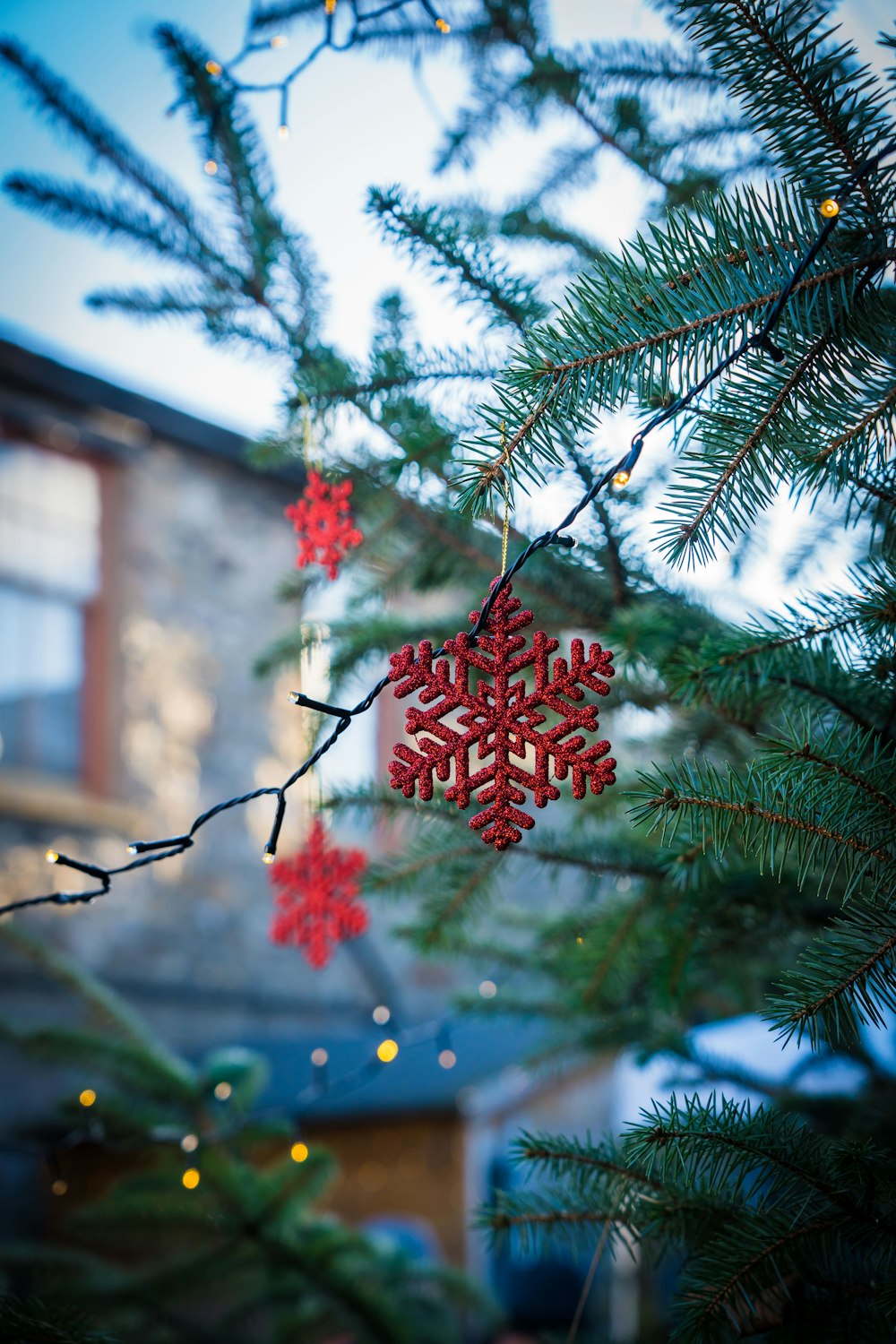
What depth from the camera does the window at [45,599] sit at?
14.9 ft

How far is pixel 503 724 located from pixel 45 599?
13.5ft

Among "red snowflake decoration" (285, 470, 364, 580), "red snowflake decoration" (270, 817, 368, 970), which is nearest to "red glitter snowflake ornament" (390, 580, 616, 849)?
"red snowflake decoration" (285, 470, 364, 580)

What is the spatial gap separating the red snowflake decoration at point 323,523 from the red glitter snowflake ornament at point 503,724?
0.39 m

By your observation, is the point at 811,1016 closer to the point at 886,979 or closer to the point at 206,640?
the point at 886,979

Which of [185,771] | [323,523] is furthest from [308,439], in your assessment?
[185,771]

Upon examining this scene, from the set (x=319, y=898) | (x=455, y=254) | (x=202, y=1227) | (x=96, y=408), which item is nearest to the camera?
(x=455, y=254)

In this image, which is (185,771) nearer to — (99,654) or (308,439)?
(99,654)

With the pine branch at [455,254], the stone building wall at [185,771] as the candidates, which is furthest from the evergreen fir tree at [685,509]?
the stone building wall at [185,771]

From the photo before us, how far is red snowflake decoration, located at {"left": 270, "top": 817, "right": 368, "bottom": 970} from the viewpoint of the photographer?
1.70 metres

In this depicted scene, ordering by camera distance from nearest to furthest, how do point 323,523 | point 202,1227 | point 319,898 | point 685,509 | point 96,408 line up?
point 685,509, point 323,523, point 319,898, point 202,1227, point 96,408

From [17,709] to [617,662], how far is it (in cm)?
364

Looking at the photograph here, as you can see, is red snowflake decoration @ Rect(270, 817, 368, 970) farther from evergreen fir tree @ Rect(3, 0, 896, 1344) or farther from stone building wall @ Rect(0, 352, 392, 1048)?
stone building wall @ Rect(0, 352, 392, 1048)

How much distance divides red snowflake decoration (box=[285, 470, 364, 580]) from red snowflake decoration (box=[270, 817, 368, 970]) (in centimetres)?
51

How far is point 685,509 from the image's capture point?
1.02 m
